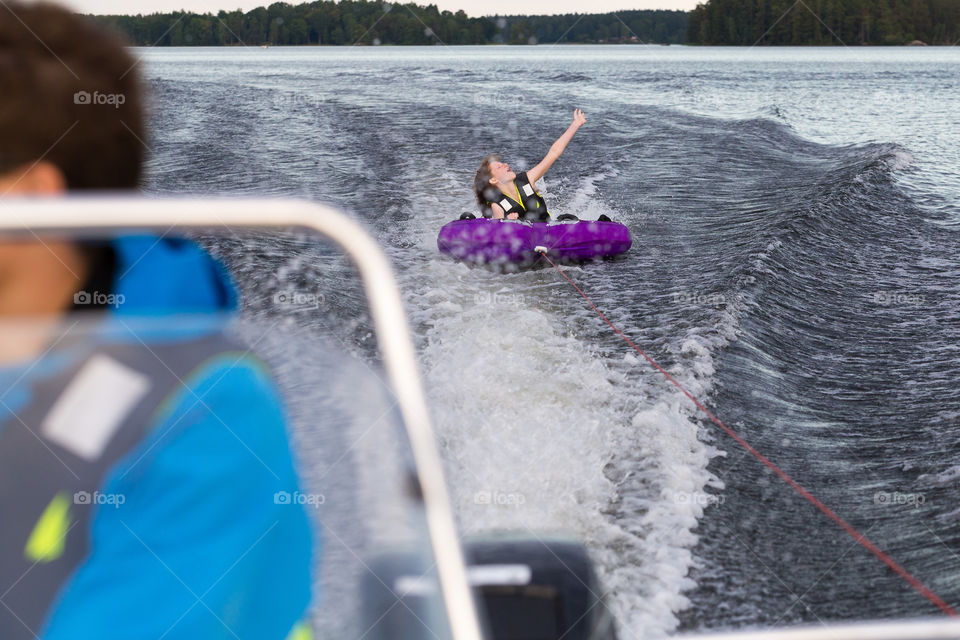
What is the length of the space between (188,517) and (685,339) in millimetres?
4283

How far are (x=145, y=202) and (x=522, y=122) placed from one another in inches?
544

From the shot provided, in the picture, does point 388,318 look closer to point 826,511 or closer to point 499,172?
point 826,511

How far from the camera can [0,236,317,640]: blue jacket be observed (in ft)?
2.09

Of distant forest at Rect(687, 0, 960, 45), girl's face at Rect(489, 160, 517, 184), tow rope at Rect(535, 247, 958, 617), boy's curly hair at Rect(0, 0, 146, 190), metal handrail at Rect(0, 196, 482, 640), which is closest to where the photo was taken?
boy's curly hair at Rect(0, 0, 146, 190)

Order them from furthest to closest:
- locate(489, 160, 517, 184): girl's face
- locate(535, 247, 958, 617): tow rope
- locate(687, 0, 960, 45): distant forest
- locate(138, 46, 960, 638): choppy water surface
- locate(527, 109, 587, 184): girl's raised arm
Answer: locate(687, 0, 960, 45): distant forest, locate(527, 109, 587, 184): girl's raised arm, locate(489, 160, 517, 184): girl's face, locate(138, 46, 960, 638): choppy water surface, locate(535, 247, 958, 617): tow rope

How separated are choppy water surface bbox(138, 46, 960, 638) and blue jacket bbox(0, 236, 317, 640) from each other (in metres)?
0.32

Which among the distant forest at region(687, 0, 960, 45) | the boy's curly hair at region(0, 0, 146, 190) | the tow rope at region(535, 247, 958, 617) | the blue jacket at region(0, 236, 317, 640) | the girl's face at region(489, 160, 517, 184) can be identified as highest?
the distant forest at region(687, 0, 960, 45)

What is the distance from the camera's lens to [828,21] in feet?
116

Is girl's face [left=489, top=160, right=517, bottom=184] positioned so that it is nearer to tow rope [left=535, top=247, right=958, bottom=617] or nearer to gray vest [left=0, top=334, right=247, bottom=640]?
tow rope [left=535, top=247, right=958, bottom=617]

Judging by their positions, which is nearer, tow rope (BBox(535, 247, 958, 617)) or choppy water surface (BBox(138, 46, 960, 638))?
tow rope (BBox(535, 247, 958, 617))

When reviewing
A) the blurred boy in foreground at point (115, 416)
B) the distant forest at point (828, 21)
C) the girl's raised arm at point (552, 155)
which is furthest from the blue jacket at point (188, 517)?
the distant forest at point (828, 21)

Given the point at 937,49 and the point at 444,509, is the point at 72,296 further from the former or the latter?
the point at 937,49

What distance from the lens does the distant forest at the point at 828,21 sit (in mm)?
33812

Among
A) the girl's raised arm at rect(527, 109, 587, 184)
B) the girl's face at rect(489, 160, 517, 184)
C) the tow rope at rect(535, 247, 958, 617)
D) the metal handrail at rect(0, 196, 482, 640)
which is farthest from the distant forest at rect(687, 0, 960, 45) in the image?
the metal handrail at rect(0, 196, 482, 640)
